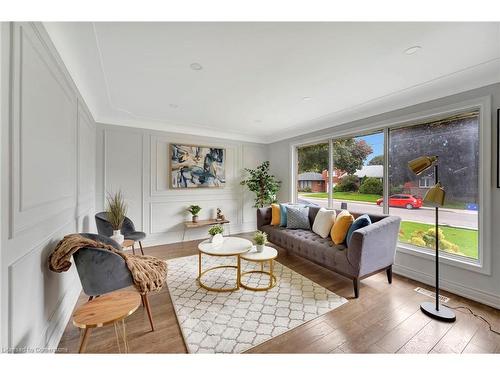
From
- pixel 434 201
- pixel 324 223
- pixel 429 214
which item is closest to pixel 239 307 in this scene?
pixel 324 223

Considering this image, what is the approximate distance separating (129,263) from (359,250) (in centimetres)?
221

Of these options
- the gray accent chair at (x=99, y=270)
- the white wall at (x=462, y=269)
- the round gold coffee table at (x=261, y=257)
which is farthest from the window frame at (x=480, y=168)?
the gray accent chair at (x=99, y=270)

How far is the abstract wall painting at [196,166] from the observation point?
427cm

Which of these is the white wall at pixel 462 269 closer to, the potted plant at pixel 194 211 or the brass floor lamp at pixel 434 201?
the brass floor lamp at pixel 434 201

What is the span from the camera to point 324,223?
3076 millimetres

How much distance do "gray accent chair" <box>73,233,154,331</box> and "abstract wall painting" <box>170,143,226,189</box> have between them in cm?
276

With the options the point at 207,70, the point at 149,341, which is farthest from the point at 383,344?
the point at 207,70

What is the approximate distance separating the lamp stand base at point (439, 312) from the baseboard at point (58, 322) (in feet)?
10.4

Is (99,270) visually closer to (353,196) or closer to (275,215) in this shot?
(275,215)

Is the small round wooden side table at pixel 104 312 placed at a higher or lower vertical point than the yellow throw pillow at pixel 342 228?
lower

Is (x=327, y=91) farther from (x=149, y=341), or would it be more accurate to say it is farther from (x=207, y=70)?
(x=149, y=341)

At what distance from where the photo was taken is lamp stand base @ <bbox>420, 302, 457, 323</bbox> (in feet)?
6.14
